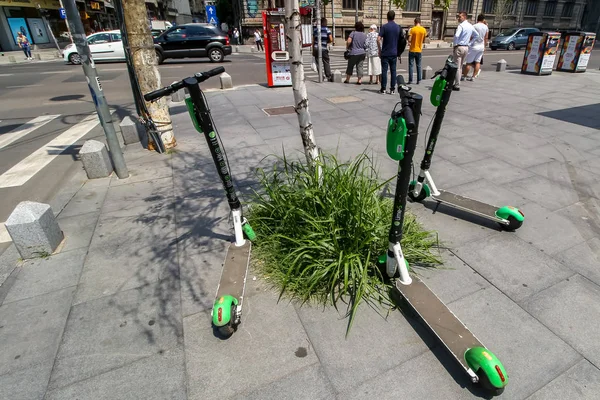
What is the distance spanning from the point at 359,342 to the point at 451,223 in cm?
192

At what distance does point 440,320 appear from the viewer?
2.27 m

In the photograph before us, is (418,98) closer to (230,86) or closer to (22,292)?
(22,292)

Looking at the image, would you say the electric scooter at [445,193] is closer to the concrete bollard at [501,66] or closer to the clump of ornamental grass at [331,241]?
the clump of ornamental grass at [331,241]

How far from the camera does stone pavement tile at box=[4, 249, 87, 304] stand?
9.48 ft

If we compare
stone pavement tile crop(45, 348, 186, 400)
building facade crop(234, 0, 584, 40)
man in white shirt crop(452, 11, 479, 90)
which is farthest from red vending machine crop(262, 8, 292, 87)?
building facade crop(234, 0, 584, 40)

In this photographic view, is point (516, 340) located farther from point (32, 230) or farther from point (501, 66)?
point (501, 66)

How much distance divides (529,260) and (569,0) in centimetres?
5419

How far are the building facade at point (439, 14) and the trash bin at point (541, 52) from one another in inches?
753

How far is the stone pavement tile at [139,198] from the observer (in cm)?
411

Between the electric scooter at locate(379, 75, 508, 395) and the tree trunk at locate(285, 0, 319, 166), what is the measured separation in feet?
3.27

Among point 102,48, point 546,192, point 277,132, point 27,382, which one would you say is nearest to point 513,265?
point 546,192

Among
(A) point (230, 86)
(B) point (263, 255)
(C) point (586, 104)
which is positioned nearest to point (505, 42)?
(C) point (586, 104)

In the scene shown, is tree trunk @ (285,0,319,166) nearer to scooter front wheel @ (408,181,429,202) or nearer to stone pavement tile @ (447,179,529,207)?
scooter front wheel @ (408,181,429,202)

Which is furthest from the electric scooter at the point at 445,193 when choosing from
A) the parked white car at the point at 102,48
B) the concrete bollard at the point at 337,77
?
the parked white car at the point at 102,48
